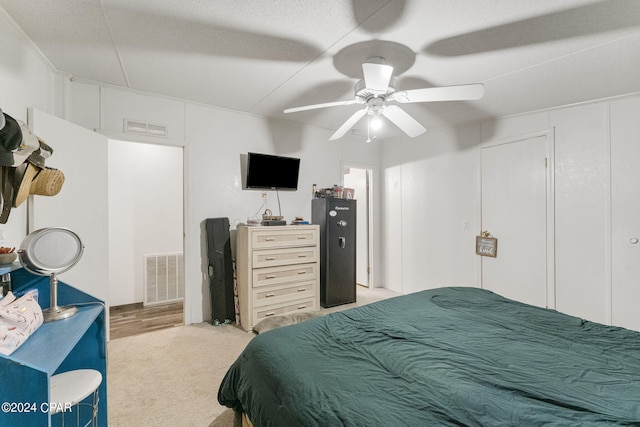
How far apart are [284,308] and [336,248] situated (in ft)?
3.46

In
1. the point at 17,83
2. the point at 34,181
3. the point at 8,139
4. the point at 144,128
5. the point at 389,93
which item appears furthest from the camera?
the point at 144,128

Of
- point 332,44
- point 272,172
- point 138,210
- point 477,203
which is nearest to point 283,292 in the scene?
point 272,172

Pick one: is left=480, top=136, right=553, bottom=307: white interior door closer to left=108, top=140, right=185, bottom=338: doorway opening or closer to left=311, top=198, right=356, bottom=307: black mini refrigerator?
left=311, top=198, right=356, bottom=307: black mini refrigerator

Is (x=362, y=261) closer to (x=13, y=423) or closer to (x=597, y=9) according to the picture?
(x=597, y=9)

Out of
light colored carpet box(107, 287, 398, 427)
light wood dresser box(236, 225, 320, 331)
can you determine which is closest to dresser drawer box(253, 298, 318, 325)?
light wood dresser box(236, 225, 320, 331)

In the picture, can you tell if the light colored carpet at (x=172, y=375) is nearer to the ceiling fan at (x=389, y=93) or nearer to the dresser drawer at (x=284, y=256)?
the dresser drawer at (x=284, y=256)

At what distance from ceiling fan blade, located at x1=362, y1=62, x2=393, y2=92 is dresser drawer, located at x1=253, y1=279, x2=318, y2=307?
91.4 inches

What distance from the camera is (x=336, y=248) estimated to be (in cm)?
387

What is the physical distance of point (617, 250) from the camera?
9.28 ft

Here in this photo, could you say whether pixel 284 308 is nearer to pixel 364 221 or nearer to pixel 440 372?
pixel 364 221

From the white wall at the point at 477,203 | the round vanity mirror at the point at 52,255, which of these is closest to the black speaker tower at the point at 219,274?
the round vanity mirror at the point at 52,255

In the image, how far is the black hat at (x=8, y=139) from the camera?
1.29 metres

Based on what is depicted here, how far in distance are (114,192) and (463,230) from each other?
15.4ft

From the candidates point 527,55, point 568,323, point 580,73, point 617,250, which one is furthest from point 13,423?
point 617,250
